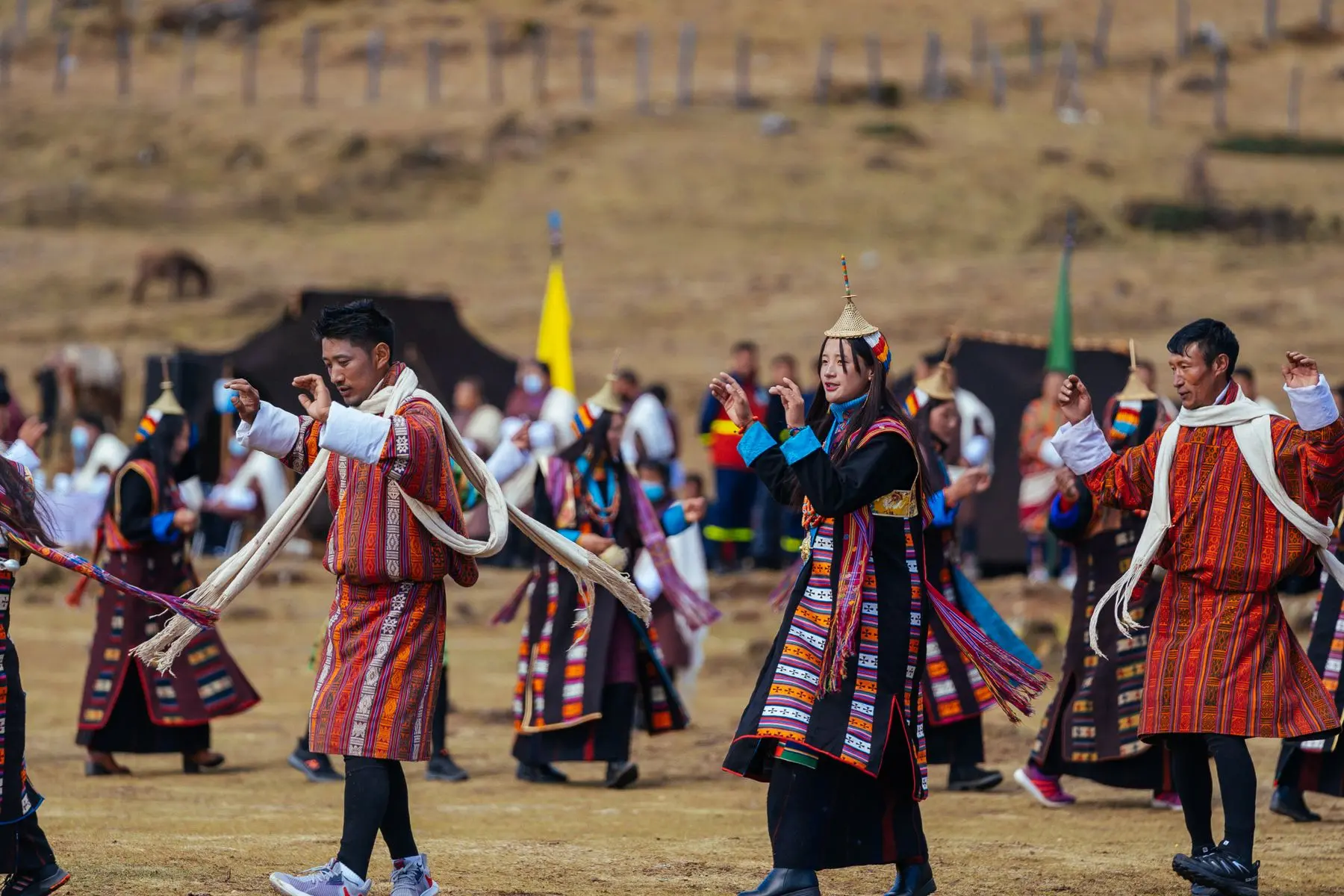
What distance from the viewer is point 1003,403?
1681 centimetres

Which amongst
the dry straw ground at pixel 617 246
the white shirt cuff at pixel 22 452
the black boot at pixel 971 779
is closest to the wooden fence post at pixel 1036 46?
the dry straw ground at pixel 617 246

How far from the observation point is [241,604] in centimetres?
1633

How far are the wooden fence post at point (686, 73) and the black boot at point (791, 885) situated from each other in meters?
39.7

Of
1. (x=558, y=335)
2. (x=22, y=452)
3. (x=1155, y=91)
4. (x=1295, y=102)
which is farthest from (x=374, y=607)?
(x=1295, y=102)

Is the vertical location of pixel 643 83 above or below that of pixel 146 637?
above

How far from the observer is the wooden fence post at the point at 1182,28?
169ft

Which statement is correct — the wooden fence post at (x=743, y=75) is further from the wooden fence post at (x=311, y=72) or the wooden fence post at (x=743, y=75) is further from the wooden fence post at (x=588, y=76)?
the wooden fence post at (x=311, y=72)

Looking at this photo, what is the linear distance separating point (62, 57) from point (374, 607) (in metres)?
49.2

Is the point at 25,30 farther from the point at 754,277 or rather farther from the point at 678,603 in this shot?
the point at 678,603

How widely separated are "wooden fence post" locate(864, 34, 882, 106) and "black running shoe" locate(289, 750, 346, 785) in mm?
36973

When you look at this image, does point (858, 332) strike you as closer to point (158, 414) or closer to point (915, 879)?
point (915, 879)

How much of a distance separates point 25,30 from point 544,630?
56.7 meters

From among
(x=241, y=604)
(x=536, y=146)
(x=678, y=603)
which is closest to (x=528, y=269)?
(x=536, y=146)

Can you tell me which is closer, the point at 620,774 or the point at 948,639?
the point at 948,639
